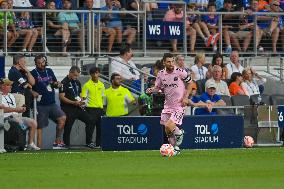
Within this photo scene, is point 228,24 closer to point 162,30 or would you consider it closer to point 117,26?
point 162,30

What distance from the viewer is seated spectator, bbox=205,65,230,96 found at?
28.9 metres

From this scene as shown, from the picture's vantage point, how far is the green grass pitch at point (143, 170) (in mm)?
15750

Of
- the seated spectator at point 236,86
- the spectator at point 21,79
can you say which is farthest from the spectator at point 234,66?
the spectator at point 21,79

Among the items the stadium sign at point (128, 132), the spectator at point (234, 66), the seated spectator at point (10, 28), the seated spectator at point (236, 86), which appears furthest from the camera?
the spectator at point (234, 66)

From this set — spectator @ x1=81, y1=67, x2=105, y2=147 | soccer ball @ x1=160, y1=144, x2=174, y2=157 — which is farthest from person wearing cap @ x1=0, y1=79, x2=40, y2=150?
soccer ball @ x1=160, y1=144, x2=174, y2=157

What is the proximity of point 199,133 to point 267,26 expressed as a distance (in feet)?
27.6

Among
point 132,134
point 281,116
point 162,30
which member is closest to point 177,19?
point 162,30

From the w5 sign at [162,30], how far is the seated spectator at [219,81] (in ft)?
10.1

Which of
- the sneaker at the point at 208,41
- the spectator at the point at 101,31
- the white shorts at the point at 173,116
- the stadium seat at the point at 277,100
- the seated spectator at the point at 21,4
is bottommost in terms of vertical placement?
the stadium seat at the point at 277,100

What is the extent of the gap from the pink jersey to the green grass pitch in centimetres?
116

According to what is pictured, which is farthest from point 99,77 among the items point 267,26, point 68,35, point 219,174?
point 219,174

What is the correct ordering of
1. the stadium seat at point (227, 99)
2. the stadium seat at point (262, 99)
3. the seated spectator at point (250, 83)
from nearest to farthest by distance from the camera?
the stadium seat at point (227, 99) → the stadium seat at point (262, 99) → the seated spectator at point (250, 83)

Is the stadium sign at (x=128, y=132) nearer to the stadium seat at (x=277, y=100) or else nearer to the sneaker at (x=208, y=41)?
the stadium seat at (x=277, y=100)

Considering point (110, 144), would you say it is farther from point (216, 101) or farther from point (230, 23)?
point (230, 23)
